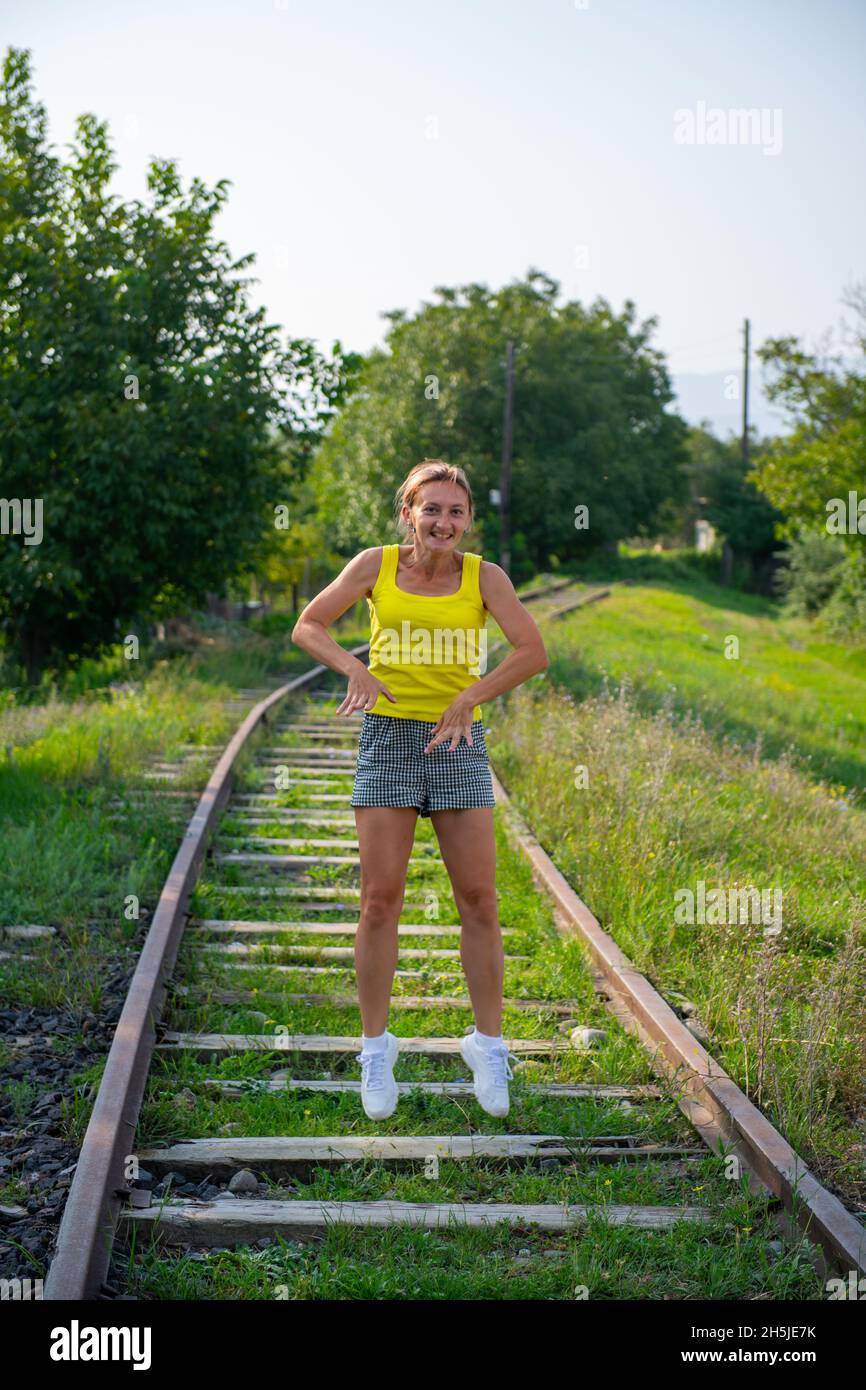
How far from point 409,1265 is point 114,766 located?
5945 mm

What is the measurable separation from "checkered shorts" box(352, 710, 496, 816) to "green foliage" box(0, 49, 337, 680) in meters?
10.2

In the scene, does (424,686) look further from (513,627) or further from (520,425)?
(520,425)

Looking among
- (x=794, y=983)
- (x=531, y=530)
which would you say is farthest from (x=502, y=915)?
(x=531, y=530)

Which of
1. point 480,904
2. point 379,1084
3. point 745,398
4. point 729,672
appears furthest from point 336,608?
point 745,398

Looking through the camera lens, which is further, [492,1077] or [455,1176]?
[492,1077]

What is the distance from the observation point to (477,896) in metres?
3.94

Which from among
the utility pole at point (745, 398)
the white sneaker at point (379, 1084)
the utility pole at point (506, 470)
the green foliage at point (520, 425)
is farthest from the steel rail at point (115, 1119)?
the utility pole at point (745, 398)

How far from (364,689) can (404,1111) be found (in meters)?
1.41

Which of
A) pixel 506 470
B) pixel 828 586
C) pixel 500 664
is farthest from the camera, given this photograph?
pixel 506 470

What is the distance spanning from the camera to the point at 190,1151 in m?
3.78

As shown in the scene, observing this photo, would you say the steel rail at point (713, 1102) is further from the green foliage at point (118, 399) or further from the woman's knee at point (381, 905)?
the green foliage at point (118, 399)

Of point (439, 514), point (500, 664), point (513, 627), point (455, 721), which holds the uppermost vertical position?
point (439, 514)

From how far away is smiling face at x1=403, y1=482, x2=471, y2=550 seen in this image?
376 centimetres
